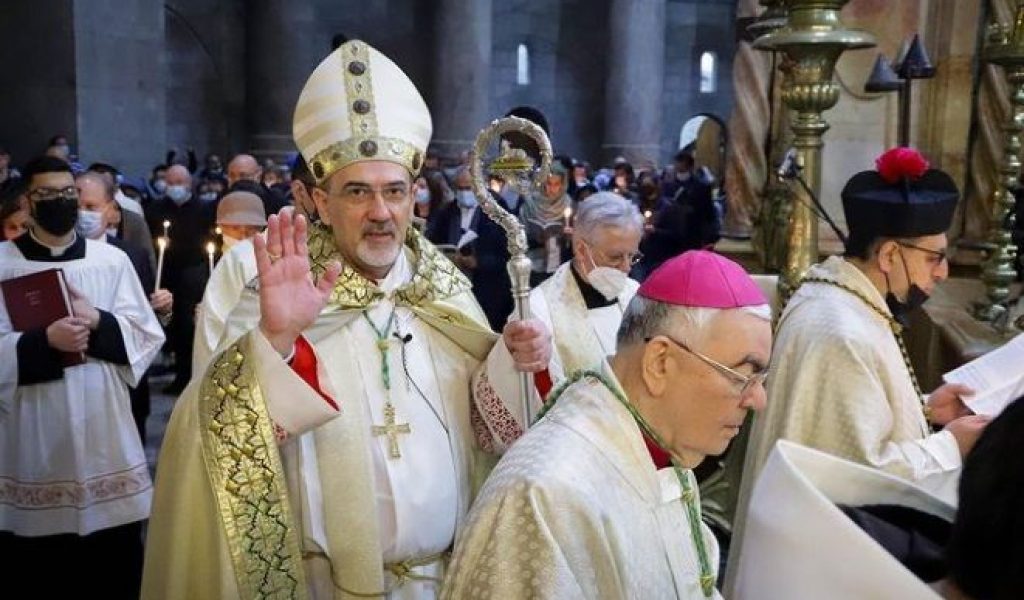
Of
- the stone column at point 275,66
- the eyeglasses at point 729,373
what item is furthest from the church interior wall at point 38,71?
the eyeglasses at point 729,373

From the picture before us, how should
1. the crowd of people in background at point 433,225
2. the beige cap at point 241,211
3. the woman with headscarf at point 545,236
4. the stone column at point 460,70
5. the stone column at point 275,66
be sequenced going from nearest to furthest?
1. the beige cap at point 241,211
2. the crowd of people in background at point 433,225
3. the woman with headscarf at point 545,236
4. the stone column at point 275,66
5. the stone column at point 460,70

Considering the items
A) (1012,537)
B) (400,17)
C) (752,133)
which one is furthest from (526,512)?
(400,17)

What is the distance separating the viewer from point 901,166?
11.4 feet

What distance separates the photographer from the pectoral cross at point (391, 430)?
2.81 meters

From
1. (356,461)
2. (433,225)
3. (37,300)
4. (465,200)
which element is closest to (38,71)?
(433,225)

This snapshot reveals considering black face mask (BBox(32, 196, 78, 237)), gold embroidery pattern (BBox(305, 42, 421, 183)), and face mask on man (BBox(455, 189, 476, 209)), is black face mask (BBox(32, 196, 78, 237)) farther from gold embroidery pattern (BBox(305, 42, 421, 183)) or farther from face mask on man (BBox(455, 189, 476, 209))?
face mask on man (BBox(455, 189, 476, 209))

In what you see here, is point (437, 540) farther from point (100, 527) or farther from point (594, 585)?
point (100, 527)

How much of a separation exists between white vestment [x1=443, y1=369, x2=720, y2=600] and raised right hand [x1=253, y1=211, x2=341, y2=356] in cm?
70

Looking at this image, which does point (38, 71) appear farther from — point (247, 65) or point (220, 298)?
point (220, 298)

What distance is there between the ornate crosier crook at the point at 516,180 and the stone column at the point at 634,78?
64.7ft

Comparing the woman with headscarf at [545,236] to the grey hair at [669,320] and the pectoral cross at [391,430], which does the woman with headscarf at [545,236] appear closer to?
the pectoral cross at [391,430]

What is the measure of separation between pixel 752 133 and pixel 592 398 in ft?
18.3

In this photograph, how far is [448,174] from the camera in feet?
47.3

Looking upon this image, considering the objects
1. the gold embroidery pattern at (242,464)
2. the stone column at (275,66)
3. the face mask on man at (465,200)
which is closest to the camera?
the gold embroidery pattern at (242,464)
